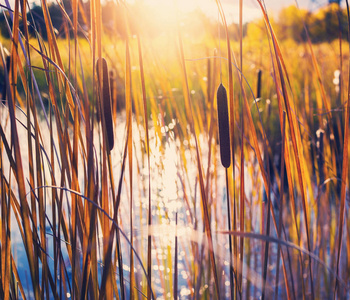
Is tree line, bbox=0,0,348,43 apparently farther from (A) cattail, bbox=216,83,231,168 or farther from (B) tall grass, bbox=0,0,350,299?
(A) cattail, bbox=216,83,231,168

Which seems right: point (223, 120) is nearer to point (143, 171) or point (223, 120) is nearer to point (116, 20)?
point (143, 171)

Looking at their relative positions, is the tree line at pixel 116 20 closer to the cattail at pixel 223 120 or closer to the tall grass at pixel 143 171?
the tall grass at pixel 143 171

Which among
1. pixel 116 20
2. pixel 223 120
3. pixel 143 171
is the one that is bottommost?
pixel 143 171

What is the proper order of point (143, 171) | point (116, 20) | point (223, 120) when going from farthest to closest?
point (116, 20), point (143, 171), point (223, 120)

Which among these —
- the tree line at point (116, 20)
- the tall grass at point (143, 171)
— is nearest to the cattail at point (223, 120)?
the tall grass at point (143, 171)

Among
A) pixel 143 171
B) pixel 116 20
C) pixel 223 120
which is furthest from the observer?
pixel 116 20

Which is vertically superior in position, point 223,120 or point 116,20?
point 116,20

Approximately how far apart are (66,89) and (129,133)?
6.7 inches

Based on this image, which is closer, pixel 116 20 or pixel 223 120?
pixel 223 120

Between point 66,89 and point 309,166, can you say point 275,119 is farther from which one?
point 66,89

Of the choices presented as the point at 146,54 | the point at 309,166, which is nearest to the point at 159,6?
the point at 146,54

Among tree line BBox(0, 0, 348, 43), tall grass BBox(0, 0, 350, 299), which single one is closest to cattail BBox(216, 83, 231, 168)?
tall grass BBox(0, 0, 350, 299)

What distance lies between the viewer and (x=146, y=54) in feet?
4.14

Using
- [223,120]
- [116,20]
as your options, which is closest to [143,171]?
[223,120]
